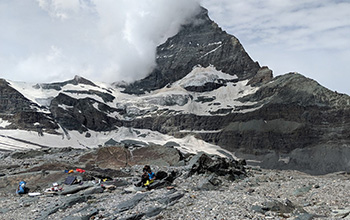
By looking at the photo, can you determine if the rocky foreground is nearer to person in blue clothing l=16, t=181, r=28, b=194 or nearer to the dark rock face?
the dark rock face

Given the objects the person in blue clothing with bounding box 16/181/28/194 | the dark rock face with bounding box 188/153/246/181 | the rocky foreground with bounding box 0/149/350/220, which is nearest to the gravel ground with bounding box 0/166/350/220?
the rocky foreground with bounding box 0/149/350/220

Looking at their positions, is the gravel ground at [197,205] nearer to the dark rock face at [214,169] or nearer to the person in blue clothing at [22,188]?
the person in blue clothing at [22,188]

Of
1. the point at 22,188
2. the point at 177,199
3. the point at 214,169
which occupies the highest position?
the point at 214,169

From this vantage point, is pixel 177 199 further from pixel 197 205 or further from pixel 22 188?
pixel 22 188

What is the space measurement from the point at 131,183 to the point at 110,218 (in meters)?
9.49

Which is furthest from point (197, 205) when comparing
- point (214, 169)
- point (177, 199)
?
point (214, 169)

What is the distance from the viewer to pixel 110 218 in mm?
17500

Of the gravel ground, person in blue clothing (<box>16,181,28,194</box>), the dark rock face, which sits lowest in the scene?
the gravel ground

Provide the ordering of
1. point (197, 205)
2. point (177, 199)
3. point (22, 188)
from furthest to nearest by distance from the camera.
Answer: point (22, 188) < point (177, 199) < point (197, 205)

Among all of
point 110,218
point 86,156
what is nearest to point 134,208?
point 110,218

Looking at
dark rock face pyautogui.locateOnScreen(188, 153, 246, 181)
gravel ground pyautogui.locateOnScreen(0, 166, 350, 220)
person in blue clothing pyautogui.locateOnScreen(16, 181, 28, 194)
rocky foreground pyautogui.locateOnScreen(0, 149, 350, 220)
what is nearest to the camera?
gravel ground pyautogui.locateOnScreen(0, 166, 350, 220)

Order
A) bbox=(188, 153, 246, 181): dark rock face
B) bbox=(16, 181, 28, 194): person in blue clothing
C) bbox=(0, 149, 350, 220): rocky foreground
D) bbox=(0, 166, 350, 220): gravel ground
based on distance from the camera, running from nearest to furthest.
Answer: bbox=(0, 166, 350, 220): gravel ground
bbox=(0, 149, 350, 220): rocky foreground
bbox=(16, 181, 28, 194): person in blue clothing
bbox=(188, 153, 246, 181): dark rock face

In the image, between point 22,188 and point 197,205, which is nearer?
point 197,205

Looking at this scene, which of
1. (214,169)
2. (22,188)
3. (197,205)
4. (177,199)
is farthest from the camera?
(214,169)
